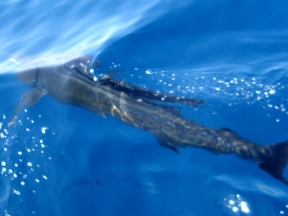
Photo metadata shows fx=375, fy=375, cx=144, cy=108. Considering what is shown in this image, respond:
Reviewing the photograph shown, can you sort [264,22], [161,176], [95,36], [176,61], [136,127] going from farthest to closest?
[95,36] < [264,22] < [176,61] < [136,127] < [161,176]

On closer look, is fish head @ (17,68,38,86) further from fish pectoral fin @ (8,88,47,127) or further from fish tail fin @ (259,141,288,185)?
fish tail fin @ (259,141,288,185)

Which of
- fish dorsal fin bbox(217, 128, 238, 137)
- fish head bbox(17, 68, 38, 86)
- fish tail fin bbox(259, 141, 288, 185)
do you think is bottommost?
fish tail fin bbox(259, 141, 288, 185)

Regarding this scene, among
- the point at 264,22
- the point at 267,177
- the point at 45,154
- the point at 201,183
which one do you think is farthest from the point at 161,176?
the point at 264,22

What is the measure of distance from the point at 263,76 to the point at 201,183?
2.34 metres

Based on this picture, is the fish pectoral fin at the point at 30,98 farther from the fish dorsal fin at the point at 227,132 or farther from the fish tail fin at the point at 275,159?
the fish tail fin at the point at 275,159

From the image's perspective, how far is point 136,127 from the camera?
620 centimetres

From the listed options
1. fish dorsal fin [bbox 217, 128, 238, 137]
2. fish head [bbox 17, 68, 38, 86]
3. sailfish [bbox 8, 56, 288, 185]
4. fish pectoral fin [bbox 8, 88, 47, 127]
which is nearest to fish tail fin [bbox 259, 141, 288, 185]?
sailfish [bbox 8, 56, 288, 185]

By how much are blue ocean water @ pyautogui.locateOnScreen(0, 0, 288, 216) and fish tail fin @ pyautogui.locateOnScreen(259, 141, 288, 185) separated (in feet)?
0.33

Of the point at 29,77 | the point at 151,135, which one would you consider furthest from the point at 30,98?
the point at 151,135

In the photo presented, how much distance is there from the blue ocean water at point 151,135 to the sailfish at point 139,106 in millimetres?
134

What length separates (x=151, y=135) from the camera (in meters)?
6.01

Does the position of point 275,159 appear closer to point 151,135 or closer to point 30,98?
point 151,135

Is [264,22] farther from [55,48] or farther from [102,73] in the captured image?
[55,48]

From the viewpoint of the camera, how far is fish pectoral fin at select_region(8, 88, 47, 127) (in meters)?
7.15
